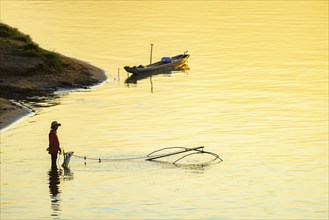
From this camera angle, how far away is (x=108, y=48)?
3617 inches

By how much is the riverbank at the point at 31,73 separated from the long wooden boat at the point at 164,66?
261 centimetres

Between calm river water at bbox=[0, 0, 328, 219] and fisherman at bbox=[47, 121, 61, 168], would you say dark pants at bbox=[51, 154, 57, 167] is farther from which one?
calm river water at bbox=[0, 0, 328, 219]

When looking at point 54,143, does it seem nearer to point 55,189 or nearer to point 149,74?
point 55,189

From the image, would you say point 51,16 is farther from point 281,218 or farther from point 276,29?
point 281,218

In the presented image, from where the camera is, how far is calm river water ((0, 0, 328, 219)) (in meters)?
44.2

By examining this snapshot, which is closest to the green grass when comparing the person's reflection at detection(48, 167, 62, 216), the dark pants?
the dark pants

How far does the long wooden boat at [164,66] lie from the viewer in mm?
78438

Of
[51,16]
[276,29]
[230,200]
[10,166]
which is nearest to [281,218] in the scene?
[230,200]

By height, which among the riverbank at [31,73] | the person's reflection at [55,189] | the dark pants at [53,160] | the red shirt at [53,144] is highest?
the riverbank at [31,73]

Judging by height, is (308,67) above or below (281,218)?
above

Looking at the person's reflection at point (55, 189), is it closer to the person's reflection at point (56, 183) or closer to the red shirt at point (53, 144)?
the person's reflection at point (56, 183)

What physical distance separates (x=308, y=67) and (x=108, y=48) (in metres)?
16.9

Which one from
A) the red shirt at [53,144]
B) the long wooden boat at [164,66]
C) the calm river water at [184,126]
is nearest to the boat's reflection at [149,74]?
the long wooden boat at [164,66]

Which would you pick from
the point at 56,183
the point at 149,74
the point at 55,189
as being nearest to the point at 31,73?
the point at 149,74
